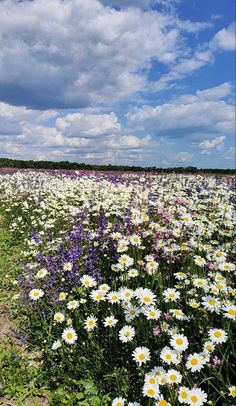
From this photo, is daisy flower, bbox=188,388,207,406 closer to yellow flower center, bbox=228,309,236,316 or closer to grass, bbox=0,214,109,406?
yellow flower center, bbox=228,309,236,316

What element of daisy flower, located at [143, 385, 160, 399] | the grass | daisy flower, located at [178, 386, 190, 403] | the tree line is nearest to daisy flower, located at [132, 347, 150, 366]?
daisy flower, located at [143, 385, 160, 399]

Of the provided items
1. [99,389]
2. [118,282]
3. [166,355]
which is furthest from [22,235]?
[166,355]

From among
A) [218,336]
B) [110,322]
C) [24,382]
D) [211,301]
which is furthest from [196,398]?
[24,382]

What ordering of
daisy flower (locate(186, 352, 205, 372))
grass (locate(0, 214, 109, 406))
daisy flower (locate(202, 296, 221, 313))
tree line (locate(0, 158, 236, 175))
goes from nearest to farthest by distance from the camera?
1. daisy flower (locate(186, 352, 205, 372))
2. daisy flower (locate(202, 296, 221, 313))
3. grass (locate(0, 214, 109, 406))
4. tree line (locate(0, 158, 236, 175))

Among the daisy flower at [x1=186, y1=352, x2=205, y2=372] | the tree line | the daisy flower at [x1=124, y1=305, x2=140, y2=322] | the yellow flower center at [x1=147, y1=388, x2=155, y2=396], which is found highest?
the tree line

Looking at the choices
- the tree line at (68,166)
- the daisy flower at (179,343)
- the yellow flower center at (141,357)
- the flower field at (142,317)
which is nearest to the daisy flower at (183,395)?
the flower field at (142,317)

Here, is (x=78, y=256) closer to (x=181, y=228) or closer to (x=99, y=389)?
(x=181, y=228)

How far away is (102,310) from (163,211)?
249 centimetres

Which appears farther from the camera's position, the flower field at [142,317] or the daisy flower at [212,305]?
the daisy flower at [212,305]

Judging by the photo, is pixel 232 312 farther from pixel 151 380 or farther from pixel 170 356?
pixel 151 380

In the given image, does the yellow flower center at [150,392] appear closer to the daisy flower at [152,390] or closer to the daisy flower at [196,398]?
the daisy flower at [152,390]

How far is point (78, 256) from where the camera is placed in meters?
5.37

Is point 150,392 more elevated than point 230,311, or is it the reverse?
point 230,311

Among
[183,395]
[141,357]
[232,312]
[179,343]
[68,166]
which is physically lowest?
[183,395]
